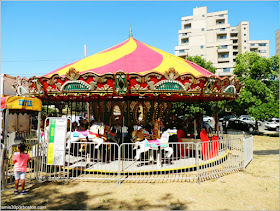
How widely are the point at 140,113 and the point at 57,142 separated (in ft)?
15.9

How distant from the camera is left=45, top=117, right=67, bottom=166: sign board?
20.5 ft

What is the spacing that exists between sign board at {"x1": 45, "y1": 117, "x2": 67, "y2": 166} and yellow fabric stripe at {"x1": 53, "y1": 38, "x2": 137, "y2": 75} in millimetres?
3090

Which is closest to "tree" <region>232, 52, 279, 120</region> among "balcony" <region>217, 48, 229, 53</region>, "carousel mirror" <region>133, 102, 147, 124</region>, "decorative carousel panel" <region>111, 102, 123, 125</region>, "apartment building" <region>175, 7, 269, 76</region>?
"carousel mirror" <region>133, 102, 147, 124</region>

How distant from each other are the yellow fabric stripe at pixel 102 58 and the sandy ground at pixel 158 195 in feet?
15.9

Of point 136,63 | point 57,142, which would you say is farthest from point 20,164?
point 136,63

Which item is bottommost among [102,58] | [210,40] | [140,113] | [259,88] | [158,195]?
[158,195]

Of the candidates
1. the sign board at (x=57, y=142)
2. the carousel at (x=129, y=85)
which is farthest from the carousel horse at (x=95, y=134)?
the sign board at (x=57, y=142)

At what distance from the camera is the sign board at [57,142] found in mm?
6262

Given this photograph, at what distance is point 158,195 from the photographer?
5.49 metres

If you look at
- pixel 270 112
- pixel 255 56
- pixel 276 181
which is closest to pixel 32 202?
pixel 276 181

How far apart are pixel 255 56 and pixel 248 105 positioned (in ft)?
16.4

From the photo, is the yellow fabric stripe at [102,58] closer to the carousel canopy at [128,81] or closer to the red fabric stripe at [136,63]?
the carousel canopy at [128,81]

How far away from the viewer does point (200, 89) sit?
8055 millimetres

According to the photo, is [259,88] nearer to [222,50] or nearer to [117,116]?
[117,116]
